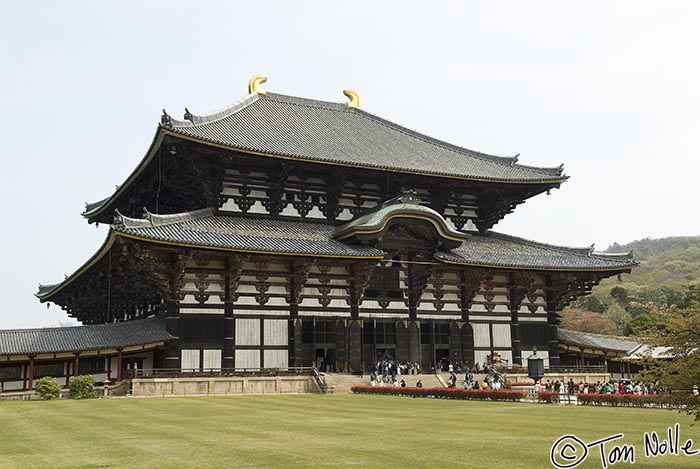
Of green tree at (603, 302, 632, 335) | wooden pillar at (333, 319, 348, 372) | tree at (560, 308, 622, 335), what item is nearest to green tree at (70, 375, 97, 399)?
wooden pillar at (333, 319, 348, 372)

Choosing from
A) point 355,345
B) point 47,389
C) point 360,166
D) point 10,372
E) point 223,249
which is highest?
point 360,166

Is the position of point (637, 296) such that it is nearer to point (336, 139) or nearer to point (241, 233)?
point (336, 139)

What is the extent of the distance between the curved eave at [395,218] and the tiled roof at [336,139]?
13.1 ft

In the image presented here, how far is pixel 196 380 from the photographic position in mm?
36938

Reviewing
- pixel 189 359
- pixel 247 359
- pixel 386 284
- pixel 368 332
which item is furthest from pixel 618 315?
pixel 189 359

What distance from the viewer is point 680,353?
13.6 meters

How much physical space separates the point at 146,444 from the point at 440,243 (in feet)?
99.7

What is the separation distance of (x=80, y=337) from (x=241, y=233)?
32.2 feet

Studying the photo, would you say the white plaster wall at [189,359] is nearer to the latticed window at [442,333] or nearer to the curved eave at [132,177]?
the curved eave at [132,177]

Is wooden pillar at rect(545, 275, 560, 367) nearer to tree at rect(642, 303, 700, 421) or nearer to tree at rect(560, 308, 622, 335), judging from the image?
tree at rect(642, 303, 700, 421)

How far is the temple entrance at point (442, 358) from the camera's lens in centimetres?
4628

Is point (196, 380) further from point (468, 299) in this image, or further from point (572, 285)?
point (572, 285)

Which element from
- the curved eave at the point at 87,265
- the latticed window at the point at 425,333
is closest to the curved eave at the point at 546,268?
the latticed window at the point at 425,333
